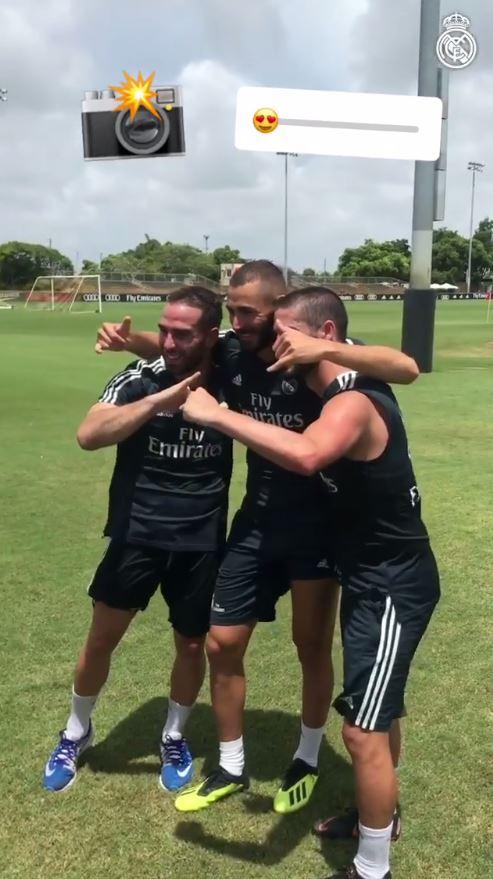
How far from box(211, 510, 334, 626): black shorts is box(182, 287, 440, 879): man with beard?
337 millimetres

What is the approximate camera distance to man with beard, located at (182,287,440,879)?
245 centimetres

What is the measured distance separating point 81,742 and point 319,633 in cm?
116

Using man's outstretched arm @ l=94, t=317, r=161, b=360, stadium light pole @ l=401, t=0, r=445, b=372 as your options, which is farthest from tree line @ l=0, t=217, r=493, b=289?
man's outstretched arm @ l=94, t=317, r=161, b=360

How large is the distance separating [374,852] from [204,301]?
2.02 m

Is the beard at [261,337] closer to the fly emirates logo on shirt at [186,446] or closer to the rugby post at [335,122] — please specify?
the fly emirates logo on shirt at [186,446]

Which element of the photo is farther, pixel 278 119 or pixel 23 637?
pixel 278 119

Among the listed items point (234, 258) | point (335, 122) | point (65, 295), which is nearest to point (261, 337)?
point (335, 122)

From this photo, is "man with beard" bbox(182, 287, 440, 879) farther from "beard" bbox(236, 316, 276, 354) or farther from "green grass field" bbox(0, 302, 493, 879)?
"green grass field" bbox(0, 302, 493, 879)

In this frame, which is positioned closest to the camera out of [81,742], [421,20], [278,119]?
[81,742]

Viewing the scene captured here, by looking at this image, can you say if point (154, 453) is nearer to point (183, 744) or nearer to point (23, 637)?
point (183, 744)

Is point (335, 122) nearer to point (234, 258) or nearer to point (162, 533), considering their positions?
point (162, 533)

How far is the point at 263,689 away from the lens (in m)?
3.97

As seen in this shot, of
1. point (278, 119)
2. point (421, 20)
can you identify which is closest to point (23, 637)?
point (278, 119)

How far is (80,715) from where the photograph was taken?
3367 millimetres
